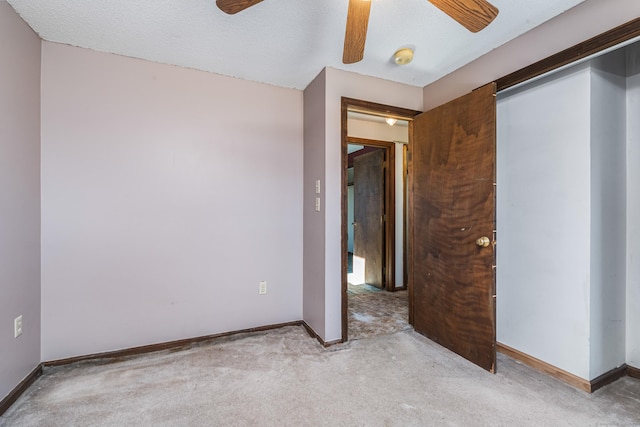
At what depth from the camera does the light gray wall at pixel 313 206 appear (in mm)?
2498

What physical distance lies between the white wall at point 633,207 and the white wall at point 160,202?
2485 mm

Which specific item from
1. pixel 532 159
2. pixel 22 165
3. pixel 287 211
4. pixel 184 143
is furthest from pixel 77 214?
pixel 532 159

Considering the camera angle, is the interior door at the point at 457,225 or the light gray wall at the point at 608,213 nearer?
the light gray wall at the point at 608,213

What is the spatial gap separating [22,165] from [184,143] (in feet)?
3.30

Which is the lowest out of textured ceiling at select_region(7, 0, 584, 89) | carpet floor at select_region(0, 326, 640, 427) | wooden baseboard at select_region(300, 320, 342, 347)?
carpet floor at select_region(0, 326, 640, 427)

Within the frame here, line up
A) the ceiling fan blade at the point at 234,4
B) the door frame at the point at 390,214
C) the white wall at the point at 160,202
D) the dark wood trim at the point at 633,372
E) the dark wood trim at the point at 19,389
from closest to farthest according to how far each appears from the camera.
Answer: the ceiling fan blade at the point at 234,4 < the dark wood trim at the point at 19,389 < the dark wood trim at the point at 633,372 < the white wall at the point at 160,202 < the door frame at the point at 390,214

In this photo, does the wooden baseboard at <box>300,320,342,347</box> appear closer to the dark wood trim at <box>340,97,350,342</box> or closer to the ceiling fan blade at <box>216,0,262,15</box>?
the dark wood trim at <box>340,97,350,342</box>

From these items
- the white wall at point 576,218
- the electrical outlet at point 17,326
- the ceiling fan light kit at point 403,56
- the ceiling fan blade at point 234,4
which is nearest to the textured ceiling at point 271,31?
the ceiling fan light kit at point 403,56

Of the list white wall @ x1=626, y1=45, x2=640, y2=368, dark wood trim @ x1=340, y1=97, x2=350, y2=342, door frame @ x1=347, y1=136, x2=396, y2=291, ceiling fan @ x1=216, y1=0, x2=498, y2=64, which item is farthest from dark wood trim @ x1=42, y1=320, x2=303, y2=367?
white wall @ x1=626, y1=45, x2=640, y2=368

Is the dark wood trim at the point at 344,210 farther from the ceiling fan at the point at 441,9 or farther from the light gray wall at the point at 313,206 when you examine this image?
the ceiling fan at the point at 441,9

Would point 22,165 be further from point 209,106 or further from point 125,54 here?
point 209,106

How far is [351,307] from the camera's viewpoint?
11.4 feet

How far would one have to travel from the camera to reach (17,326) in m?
1.79

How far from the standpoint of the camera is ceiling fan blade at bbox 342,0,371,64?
1305 mm
